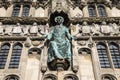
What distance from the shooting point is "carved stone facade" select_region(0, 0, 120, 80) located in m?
14.2

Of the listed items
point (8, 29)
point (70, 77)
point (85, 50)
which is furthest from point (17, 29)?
point (70, 77)

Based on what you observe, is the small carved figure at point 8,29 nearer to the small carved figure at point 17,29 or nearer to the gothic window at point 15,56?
the small carved figure at point 17,29

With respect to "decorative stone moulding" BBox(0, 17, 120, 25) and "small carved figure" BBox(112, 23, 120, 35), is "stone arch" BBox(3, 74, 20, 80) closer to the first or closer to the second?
"decorative stone moulding" BBox(0, 17, 120, 25)

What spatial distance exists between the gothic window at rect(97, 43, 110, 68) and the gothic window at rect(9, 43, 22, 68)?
446 centimetres

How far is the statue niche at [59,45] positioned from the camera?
13984 mm

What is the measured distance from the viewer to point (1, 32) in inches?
662

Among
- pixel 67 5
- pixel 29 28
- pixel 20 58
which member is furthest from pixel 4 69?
pixel 67 5

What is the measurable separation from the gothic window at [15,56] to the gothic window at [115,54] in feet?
16.9

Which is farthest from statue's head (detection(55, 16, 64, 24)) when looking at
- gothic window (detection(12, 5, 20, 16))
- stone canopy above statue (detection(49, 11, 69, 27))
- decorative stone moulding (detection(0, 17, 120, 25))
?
gothic window (detection(12, 5, 20, 16))

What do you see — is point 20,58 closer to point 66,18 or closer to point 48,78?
point 48,78

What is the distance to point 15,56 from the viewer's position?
15555 mm

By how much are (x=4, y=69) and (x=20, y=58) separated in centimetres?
110

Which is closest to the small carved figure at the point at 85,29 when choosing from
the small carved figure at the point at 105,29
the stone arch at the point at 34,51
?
the small carved figure at the point at 105,29

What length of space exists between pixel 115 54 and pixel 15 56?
Result: 554 centimetres
